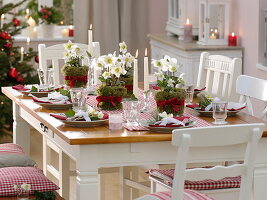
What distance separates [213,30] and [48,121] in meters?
2.72

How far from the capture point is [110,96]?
11.9 feet

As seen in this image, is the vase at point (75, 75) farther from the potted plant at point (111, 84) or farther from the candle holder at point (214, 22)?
the candle holder at point (214, 22)

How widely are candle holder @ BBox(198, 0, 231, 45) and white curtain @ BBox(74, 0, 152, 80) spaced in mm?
1260

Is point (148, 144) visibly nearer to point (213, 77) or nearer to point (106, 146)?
point (106, 146)

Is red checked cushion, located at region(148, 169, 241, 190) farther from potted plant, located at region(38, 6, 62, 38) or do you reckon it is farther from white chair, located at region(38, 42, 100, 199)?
potted plant, located at region(38, 6, 62, 38)

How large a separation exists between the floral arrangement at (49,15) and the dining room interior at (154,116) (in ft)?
2.68

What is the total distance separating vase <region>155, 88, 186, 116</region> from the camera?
11.1 feet

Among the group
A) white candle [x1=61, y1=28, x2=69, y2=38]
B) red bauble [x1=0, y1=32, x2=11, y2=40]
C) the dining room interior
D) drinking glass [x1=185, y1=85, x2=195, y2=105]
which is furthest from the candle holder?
drinking glass [x1=185, y1=85, x2=195, y2=105]

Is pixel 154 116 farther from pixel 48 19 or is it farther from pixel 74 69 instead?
pixel 48 19

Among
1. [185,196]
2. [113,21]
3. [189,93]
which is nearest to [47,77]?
[189,93]

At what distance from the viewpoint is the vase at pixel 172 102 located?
3.39 metres

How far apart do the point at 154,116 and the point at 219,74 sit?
120 cm

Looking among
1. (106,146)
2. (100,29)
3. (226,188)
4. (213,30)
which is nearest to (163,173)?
(226,188)

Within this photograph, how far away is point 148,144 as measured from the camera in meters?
3.06
